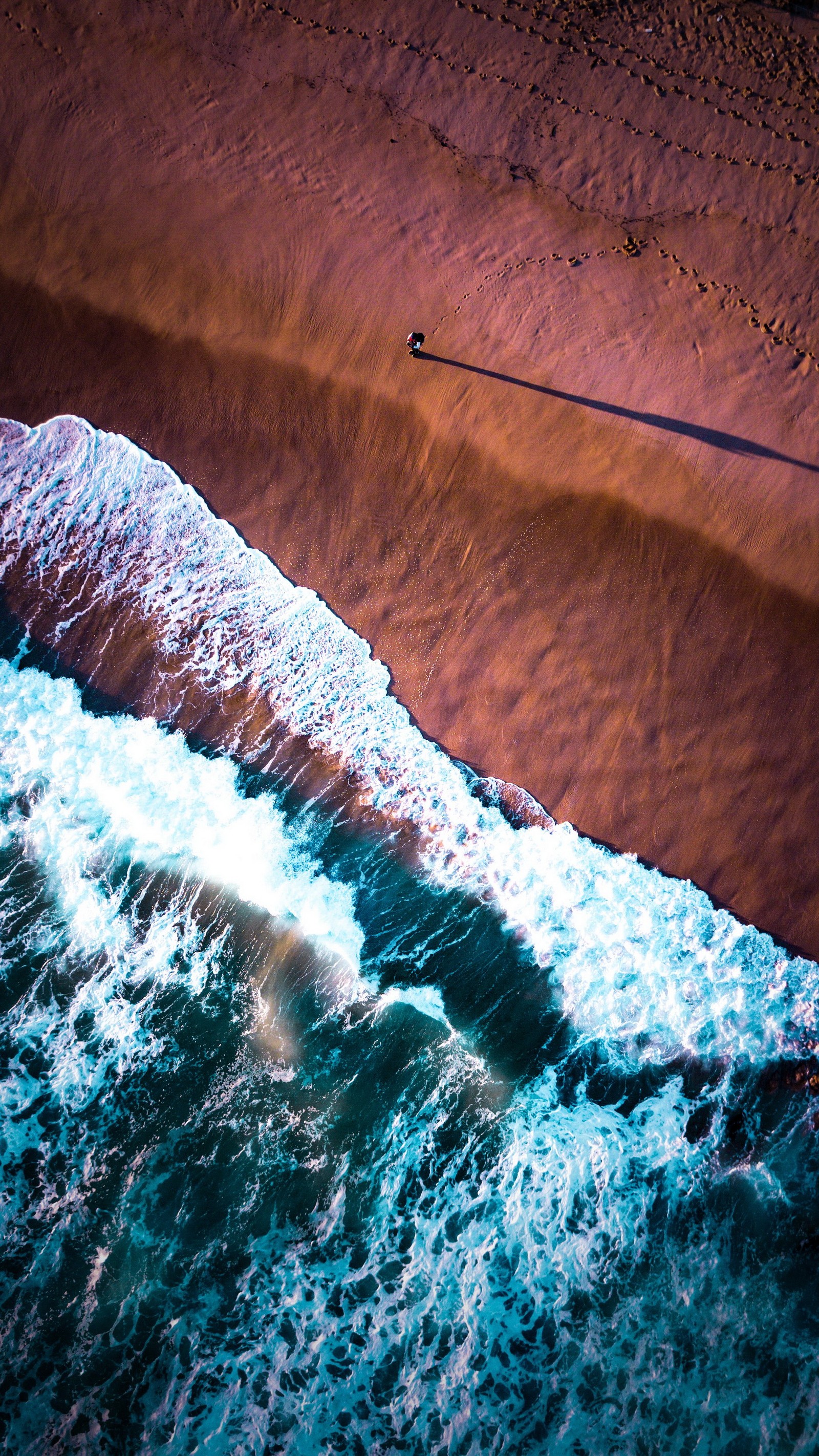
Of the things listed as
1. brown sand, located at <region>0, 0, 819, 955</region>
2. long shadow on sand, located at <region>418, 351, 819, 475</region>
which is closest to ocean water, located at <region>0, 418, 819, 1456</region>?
brown sand, located at <region>0, 0, 819, 955</region>

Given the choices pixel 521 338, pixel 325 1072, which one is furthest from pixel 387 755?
pixel 521 338

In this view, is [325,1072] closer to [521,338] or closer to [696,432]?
[696,432]

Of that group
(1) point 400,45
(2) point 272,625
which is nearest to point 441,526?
(2) point 272,625

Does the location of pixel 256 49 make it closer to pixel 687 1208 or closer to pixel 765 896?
pixel 765 896

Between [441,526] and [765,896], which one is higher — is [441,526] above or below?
above

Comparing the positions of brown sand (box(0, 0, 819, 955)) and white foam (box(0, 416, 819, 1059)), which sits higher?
brown sand (box(0, 0, 819, 955))

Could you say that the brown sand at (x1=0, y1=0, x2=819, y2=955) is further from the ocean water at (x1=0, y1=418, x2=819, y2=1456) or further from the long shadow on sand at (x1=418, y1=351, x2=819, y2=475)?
the ocean water at (x1=0, y1=418, x2=819, y2=1456)

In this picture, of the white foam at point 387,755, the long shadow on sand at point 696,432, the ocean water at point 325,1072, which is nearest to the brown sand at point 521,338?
the long shadow on sand at point 696,432
